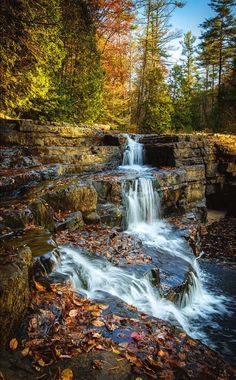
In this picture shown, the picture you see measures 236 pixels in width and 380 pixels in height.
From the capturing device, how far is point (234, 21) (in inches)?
1038

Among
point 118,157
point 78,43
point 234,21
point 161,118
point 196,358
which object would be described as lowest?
point 196,358

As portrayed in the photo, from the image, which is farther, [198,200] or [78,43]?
[78,43]

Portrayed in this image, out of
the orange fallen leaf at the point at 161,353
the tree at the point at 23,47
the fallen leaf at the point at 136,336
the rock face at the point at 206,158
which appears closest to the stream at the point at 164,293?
the fallen leaf at the point at 136,336

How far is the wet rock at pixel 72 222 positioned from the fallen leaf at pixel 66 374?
4169 millimetres

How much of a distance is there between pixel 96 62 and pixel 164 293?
1362 cm

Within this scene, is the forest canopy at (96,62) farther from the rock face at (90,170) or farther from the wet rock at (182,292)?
the wet rock at (182,292)

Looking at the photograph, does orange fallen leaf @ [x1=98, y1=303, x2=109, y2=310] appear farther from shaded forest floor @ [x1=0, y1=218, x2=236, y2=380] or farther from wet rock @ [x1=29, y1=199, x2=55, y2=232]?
wet rock @ [x1=29, y1=199, x2=55, y2=232]

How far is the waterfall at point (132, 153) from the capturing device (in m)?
13.5

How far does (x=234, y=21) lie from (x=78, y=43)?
65.6 feet

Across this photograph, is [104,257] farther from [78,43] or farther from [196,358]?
[78,43]

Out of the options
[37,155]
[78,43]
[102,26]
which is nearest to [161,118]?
[102,26]

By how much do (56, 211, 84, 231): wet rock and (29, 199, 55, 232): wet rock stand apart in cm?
25

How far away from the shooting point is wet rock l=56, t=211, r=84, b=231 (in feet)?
22.5

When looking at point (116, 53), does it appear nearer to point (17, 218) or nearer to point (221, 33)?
point (221, 33)
